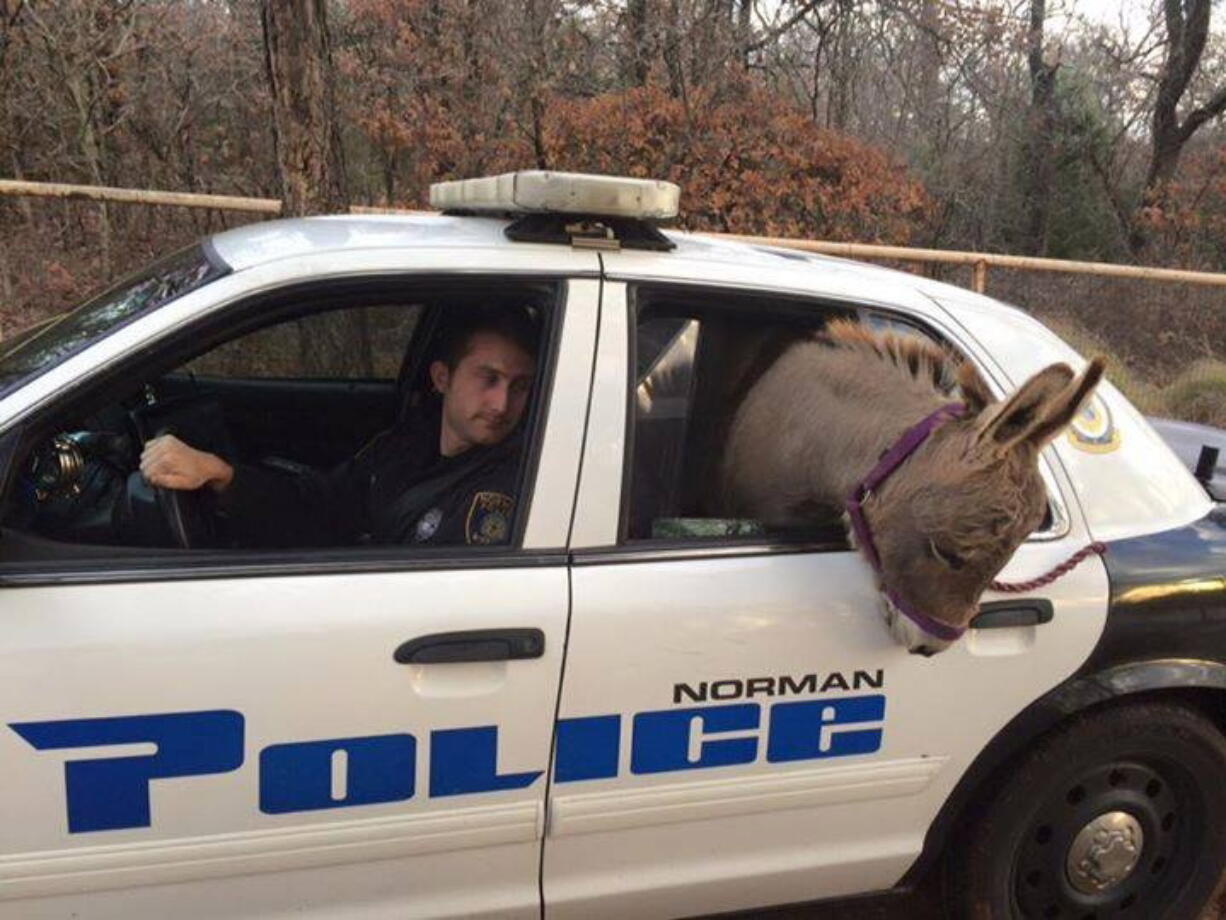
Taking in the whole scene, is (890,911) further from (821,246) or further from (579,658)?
(821,246)

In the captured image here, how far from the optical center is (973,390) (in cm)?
228

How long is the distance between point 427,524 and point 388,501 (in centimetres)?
27

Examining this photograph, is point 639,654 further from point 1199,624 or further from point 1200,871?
point 1200,871

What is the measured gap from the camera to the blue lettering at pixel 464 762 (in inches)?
83.3

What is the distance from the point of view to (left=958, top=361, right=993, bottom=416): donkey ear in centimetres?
228

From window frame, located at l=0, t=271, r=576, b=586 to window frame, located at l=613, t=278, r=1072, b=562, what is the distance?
0.16 m

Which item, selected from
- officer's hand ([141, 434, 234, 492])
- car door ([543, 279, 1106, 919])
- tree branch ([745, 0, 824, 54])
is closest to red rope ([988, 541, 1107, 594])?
car door ([543, 279, 1106, 919])

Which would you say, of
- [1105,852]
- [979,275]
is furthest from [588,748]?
[979,275]

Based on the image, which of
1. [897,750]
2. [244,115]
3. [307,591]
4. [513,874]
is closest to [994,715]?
[897,750]

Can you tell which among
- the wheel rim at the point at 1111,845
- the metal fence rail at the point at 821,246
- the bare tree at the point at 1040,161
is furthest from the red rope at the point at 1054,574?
the bare tree at the point at 1040,161

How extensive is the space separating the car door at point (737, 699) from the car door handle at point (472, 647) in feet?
0.33

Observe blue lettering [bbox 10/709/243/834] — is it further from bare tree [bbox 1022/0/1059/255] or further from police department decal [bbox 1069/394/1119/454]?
bare tree [bbox 1022/0/1059/255]

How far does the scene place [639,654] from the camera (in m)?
2.21

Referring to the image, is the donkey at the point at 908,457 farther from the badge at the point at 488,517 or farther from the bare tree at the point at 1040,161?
the bare tree at the point at 1040,161
